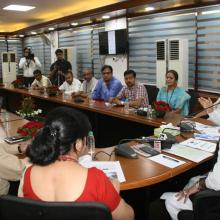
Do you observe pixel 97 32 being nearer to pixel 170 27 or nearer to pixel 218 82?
pixel 170 27

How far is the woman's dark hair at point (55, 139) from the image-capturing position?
3.98ft

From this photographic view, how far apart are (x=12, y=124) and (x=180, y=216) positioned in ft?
7.66

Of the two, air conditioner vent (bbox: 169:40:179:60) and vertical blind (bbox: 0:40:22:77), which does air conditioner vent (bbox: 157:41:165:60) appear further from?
vertical blind (bbox: 0:40:22:77)

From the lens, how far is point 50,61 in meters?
10.1

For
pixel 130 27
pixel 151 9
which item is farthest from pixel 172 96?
pixel 130 27

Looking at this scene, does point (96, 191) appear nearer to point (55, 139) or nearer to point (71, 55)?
point (55, 139)

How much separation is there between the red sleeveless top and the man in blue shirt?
3887mm

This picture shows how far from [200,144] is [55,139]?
1.38m

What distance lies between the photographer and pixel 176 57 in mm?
5105

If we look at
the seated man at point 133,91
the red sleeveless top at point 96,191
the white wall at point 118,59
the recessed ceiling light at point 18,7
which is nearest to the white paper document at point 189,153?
the red sleeveless top at point 96,191

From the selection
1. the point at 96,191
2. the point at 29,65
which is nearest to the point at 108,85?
the point at 96,191

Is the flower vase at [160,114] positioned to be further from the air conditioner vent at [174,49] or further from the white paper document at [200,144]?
the air conditioner vent at [174,49]

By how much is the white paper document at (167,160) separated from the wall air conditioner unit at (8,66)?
959 cm

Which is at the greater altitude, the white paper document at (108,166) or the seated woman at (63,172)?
the seated woman at (63,172)
